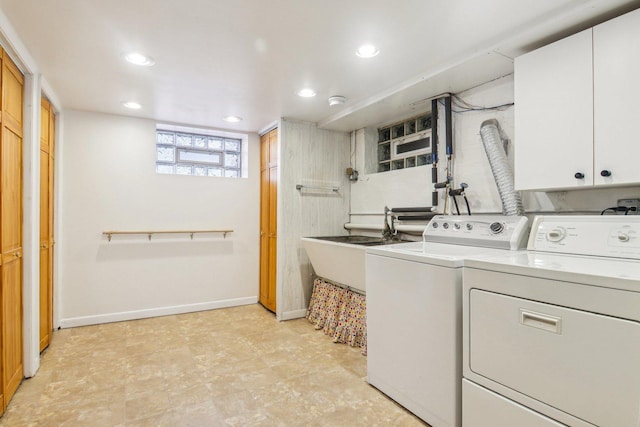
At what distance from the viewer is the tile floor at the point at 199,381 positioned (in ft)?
6.12

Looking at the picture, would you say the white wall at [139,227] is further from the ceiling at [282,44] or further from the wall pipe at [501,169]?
the wall pipe at [501,169]

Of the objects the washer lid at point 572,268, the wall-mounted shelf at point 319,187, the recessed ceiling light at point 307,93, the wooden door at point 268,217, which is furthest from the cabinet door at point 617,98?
the wooden door at point 268,217

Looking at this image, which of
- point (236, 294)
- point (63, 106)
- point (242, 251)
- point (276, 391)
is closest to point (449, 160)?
point (276, 391)

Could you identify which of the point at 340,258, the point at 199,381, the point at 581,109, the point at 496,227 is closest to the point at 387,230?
the point at 340,258

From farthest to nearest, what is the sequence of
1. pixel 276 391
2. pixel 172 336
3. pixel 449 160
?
pixel 172 336 < pixel 449 160 < pixel 276 391

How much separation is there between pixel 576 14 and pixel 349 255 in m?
2.08

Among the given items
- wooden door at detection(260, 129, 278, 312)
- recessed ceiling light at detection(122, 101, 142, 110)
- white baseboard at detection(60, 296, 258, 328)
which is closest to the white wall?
white baseboard at detection(60, 296, 258, 328)

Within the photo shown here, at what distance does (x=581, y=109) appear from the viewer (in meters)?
1.65

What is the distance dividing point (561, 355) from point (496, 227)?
93 cm

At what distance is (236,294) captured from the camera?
4098 millimetres

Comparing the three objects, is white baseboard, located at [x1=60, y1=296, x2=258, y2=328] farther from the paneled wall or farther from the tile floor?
the paneled wall

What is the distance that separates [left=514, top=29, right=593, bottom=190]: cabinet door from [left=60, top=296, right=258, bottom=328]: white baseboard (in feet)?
11.1

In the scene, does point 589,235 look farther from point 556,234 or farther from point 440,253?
point 440,253

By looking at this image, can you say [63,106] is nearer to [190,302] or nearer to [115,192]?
[115,192]
